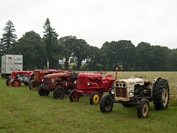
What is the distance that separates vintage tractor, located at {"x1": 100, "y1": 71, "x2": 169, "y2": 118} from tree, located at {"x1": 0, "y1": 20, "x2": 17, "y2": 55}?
54.6m

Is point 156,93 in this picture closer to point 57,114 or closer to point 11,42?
point 57,114

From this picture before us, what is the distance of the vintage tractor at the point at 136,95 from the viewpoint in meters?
7.09

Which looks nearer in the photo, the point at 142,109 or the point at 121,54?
the point at 142,109

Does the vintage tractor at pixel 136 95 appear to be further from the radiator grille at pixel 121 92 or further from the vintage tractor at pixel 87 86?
the vintage tractor at pixel 87 86

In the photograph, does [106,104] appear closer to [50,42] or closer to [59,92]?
[59,92]

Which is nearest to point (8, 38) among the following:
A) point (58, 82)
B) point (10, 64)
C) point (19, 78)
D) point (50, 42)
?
point (50, 42)

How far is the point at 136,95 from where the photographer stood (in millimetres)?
7555

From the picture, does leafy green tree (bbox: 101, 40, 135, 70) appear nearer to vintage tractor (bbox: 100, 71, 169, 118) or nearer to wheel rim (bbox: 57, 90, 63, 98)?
wheel rim (bbox: 57, 90, 63, 98)

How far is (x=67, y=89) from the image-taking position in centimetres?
1217

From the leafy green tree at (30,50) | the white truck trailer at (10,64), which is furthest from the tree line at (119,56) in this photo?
the white truck trailer at (10,64)

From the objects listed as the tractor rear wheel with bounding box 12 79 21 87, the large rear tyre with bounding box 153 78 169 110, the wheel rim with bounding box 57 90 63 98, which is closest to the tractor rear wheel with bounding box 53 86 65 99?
the wheel rim with bounding box 57 90 63 98

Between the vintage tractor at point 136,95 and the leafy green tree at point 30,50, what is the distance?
46.4m

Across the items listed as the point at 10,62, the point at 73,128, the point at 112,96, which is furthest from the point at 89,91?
the point at 10,62

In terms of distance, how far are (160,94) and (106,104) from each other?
185cm
